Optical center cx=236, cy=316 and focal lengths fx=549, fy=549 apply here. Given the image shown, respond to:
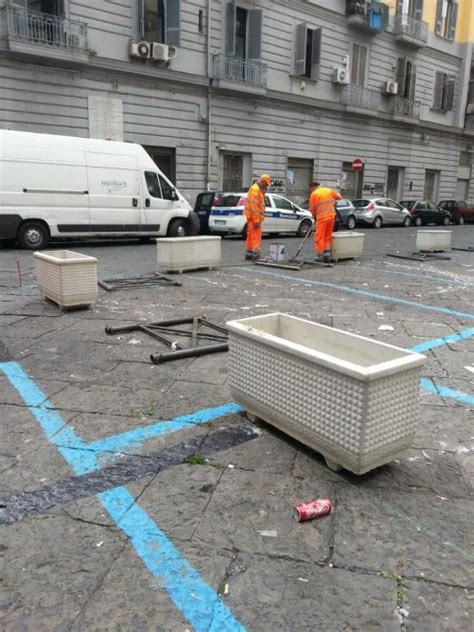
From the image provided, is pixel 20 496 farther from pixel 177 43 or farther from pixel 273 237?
pixel 177 43

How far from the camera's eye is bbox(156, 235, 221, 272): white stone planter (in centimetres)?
907

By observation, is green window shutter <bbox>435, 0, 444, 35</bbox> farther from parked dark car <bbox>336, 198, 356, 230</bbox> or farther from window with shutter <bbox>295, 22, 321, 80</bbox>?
parked dark car <bbox>336, 198, 356, 230</bbox>

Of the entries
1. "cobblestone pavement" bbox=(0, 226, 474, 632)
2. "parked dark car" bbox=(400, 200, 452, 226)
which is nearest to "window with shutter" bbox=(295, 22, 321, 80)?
"parked dark car" bbox=(400, 200, 452, 226)

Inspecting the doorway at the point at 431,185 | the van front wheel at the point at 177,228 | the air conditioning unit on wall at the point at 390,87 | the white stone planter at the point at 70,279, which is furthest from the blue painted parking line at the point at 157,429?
the doorway at the point at 431,185

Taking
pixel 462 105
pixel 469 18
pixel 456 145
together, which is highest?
pixel 469 18

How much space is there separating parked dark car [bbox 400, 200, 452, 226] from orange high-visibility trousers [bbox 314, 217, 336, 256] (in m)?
17.1

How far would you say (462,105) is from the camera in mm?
Result: 33656

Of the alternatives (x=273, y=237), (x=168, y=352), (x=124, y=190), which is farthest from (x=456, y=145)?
(x=168, y=352)

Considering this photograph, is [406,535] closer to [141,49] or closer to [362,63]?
[141,49]

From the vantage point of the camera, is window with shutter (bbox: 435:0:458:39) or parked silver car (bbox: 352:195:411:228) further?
window with shutter (bbox: 435:0:458:39)

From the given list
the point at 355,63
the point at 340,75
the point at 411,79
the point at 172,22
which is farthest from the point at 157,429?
the point at 411,79

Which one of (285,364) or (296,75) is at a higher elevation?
(296,75)

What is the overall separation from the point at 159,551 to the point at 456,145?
1436 inches

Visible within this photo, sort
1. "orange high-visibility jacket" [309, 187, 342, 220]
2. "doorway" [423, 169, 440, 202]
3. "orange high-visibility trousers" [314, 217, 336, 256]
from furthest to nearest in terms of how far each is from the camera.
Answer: "doorway" [423, 169, 440, 202] < "orange high-visibility trousers" [314, 217, 336, 256] < "orange high-visibility jacket" [309, 187, 342, 220]
